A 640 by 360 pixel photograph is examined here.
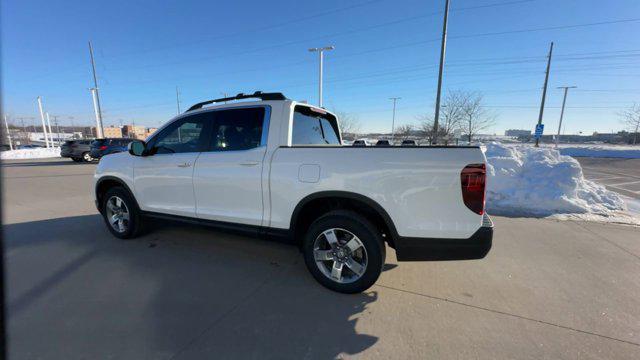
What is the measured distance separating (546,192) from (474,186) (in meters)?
5.93

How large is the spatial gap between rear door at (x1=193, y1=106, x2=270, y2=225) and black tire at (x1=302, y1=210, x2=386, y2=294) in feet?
2.30

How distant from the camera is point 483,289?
320 cm

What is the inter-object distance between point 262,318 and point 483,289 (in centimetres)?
236

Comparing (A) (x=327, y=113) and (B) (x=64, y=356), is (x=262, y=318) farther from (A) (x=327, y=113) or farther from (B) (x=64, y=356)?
(A) (x=327, y=113)

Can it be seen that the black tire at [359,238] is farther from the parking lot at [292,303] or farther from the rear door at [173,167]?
the rear door at [173,167]

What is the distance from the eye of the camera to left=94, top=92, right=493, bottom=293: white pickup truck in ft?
8.54

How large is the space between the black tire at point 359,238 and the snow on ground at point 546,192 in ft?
15.1

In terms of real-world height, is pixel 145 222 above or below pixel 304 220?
below

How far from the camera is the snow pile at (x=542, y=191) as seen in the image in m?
6.39

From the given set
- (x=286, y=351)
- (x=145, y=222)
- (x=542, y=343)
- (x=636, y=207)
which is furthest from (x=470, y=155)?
(x=636, y=207)

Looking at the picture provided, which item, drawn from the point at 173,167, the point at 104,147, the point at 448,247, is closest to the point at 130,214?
the point at 173,167

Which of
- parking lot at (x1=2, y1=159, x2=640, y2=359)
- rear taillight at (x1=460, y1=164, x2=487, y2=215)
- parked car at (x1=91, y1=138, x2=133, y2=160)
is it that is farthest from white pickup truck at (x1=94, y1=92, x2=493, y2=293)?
parked car at (x1=91, y1=138, x2=133, y2=160)

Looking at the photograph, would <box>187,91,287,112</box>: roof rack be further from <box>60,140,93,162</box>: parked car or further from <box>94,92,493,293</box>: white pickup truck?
<box>60,140,93,162</box>: parked car

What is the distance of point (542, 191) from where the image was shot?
6941 millimetres
